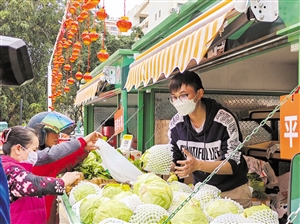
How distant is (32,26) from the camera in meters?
18.3

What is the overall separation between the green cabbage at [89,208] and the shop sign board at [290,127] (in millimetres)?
1136

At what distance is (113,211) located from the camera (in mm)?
1926

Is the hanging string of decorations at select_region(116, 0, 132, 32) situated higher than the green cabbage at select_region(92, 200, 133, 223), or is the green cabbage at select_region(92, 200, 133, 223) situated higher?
the hanging string of decorations at select_region(116, 0, 132, 32)

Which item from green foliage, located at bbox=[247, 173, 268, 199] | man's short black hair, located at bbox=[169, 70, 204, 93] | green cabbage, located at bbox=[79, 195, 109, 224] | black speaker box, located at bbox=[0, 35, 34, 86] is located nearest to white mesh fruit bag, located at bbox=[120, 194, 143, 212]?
green cabbage, located at bbox=[79, 195, 109, 224]

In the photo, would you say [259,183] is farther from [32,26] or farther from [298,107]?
[32,26]

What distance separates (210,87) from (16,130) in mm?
3090

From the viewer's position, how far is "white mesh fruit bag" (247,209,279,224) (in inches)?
74.0

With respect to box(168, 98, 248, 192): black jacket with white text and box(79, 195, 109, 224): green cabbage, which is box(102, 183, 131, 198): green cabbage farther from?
box(168, 98, 248, 192): black jacket with white text

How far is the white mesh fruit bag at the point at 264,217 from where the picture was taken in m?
1.88

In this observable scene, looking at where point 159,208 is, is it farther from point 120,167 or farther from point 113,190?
point 120,167

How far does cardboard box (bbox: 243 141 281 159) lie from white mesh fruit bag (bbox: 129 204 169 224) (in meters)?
3.21

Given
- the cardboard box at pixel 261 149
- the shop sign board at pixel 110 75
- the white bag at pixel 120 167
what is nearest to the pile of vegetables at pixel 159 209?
the white bag at pixel 120 167

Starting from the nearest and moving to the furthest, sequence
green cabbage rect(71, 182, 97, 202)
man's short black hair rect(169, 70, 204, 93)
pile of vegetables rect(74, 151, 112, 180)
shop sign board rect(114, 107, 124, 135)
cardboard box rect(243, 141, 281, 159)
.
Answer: green cabbage rect(71, 182, 97, 202) → man's short black hair rect(169, 70, 204, 93) → pile of vegetables rect(74, 151, 112, 180) → shop sign board rect(114, 107, 124, 135) → cardboard box rect(243, 141, 281, 159)

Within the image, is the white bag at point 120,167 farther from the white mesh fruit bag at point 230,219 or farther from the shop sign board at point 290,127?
the shop sign board at point 290,127
